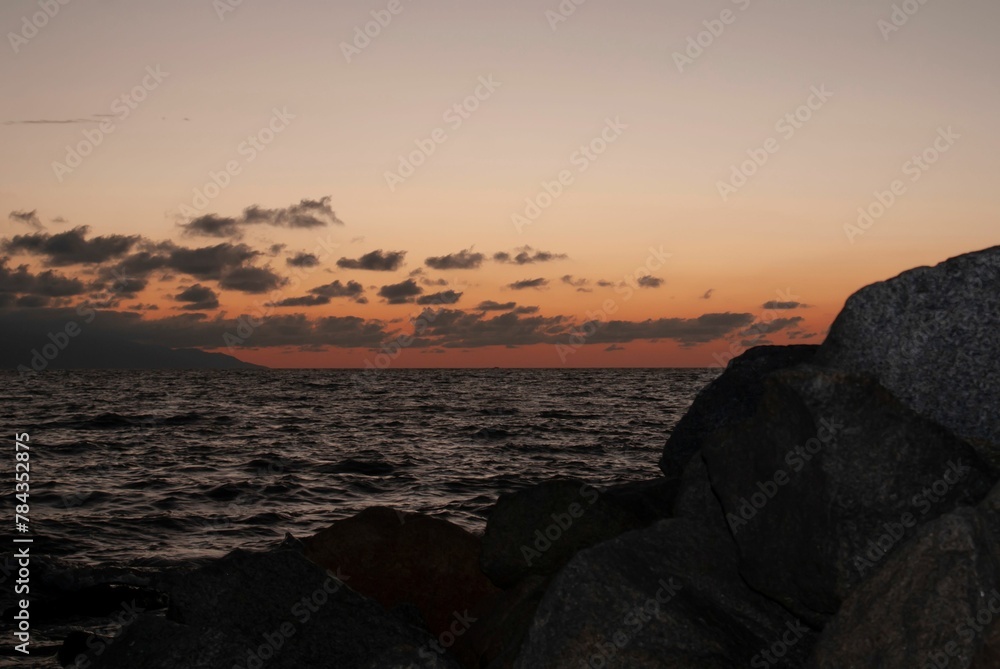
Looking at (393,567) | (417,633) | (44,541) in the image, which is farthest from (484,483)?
(417,633)

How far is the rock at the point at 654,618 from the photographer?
233 inches

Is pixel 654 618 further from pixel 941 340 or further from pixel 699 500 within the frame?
pixel 941 340

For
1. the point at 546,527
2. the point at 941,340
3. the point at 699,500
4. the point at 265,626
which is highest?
the point at 941,340

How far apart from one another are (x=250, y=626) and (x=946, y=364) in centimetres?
636

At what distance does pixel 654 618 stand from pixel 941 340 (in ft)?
10.8

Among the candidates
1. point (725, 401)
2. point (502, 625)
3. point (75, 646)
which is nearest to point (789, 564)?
point (502, 625)

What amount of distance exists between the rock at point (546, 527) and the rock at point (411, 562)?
2.37 ft

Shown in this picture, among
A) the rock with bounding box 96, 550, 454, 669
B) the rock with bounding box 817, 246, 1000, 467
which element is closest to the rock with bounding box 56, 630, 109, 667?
the rock with bounding box 96, 550, 454, 669

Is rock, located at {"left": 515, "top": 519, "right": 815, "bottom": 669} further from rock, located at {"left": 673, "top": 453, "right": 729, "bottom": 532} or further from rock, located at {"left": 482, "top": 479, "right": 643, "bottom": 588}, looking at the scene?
rock, located at {"left": 482, "top": 479, "right": 643, "bottom": 588}

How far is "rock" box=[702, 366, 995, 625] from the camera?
5.81 meters

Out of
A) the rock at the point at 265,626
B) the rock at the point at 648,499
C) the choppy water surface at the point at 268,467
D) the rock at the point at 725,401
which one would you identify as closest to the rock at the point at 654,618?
the rock at the point at 265,626

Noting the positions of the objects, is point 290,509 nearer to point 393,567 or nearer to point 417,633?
point 393,567

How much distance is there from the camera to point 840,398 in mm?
6094

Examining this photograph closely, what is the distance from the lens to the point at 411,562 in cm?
985
